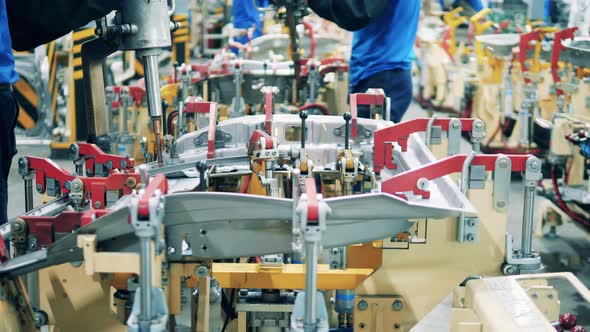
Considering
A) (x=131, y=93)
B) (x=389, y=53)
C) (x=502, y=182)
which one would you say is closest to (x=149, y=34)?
(x=502, y=182)

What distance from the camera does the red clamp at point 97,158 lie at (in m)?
3.52

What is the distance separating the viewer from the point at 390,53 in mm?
5879

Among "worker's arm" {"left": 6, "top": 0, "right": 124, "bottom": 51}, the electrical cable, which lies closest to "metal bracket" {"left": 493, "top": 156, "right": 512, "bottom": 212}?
"worker's arm" {"left": 6, "top": 0, "right": 124, "bottom": 51}

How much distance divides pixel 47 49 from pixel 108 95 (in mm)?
3331

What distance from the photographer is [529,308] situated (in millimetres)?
2803

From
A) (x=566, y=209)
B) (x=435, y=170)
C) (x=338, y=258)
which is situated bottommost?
(x=566, y=209)

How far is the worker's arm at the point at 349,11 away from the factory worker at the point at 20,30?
1.83 meters

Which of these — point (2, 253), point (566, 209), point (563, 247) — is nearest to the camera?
point (2, 253)

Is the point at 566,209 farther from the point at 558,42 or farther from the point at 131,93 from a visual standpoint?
the point at 131,93

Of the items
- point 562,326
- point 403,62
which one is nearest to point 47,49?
point 403,62

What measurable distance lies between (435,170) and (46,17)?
1.74 m

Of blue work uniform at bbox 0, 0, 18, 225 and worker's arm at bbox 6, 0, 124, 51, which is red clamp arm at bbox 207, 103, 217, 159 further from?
blue work uniform at bbox 0, 0, 18, 225

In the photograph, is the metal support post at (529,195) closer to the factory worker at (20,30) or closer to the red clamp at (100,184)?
the red clamp at (100,184)

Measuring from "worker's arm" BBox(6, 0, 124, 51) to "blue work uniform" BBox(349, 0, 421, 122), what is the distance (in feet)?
8.43
